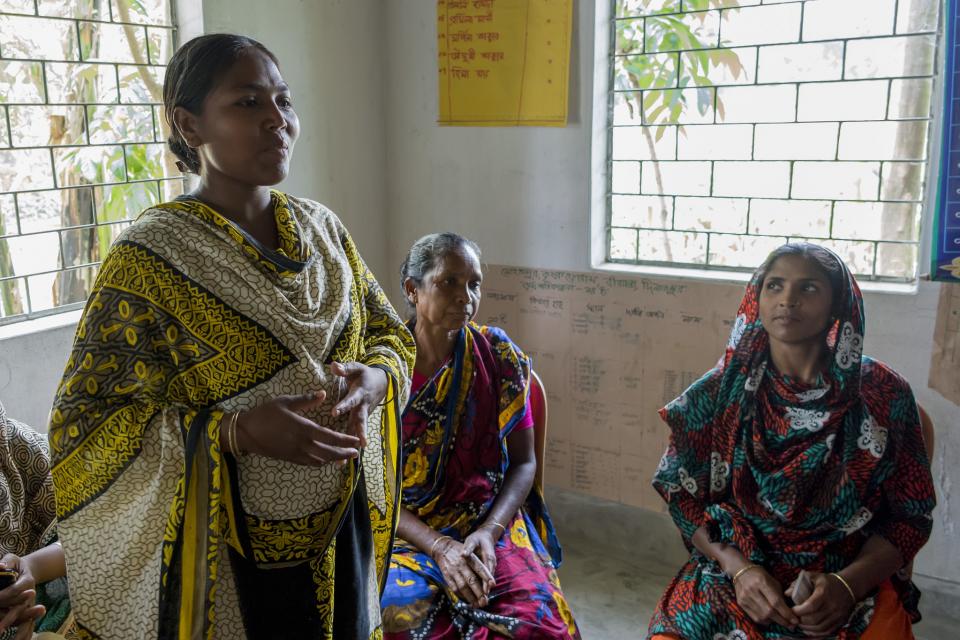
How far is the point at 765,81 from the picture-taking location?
291cm

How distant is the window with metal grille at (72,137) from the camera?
8.13 feet

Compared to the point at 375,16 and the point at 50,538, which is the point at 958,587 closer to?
the point at 50,538

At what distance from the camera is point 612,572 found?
3340mm

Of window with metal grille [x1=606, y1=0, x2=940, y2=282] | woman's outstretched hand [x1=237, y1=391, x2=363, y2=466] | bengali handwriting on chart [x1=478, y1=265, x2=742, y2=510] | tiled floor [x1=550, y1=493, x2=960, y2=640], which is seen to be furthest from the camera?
bengali handwriting on chart [x1=478, y1=265, x2=742, y2=510]

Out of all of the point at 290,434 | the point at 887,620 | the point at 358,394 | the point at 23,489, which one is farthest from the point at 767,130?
the point at 23,489

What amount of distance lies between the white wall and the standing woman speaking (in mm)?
1863

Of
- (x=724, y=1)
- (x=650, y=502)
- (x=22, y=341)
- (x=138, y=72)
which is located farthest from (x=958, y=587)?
(x=138, y=72)

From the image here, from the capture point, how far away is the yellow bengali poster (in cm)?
317

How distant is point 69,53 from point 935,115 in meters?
2.67

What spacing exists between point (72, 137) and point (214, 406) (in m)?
1.64

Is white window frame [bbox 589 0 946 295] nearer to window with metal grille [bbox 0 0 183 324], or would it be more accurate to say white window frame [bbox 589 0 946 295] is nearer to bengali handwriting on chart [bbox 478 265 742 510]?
bengali handwriting on chart [bbox 478 265 742 510]

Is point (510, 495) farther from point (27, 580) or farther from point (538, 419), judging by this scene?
point (27, 580)

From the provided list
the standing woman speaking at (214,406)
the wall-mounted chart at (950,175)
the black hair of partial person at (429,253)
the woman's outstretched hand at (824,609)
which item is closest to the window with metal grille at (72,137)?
the black hair of partial person at (429,253)

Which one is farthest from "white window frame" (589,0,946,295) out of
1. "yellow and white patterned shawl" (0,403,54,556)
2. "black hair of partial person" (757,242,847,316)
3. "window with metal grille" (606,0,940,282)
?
"yellow and white patterned shawl" (0,403,54,556)
